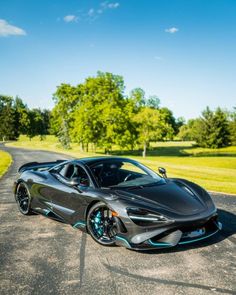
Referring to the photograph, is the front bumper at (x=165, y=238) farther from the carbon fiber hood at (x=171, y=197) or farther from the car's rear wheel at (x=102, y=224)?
the car's rear wheel at (x=102, y=224)

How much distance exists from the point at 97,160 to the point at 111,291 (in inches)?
120

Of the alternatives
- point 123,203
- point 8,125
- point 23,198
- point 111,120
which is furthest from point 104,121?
point 8,125

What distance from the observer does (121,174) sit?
5996mm

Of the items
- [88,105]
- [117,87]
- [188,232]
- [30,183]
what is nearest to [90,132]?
[88,105]

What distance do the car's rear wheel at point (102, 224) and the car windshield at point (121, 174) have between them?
0.52 meters

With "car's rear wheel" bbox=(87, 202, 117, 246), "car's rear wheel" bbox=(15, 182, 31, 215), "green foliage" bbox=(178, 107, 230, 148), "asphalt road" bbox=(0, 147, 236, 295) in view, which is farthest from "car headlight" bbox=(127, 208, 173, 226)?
"green foliage" bbox=(178, 107, 230, 148)

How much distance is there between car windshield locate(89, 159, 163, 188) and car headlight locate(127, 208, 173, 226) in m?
0.94

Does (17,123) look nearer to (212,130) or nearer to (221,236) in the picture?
(212,130)

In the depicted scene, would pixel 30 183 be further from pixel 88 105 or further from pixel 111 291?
pixel 88 105

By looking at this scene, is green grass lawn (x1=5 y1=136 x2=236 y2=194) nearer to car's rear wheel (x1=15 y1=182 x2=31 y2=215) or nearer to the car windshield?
the car windshield

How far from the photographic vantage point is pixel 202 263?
163 inches

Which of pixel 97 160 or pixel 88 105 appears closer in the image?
pixel 97 160

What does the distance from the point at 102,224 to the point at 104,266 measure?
35.1 inches

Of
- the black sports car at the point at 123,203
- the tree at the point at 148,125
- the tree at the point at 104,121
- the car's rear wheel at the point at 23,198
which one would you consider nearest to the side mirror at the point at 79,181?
the black sports car at the point at 123,203
